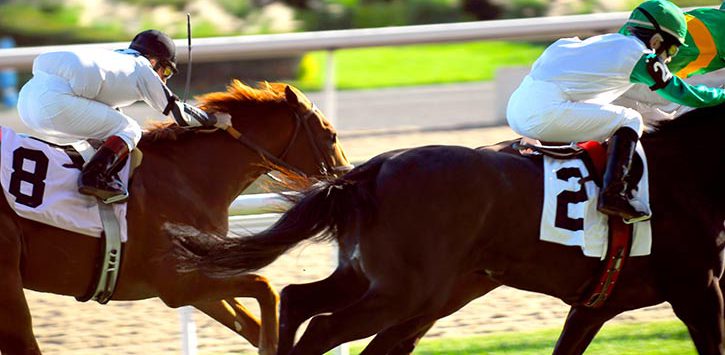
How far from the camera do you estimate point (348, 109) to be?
12.7 metres

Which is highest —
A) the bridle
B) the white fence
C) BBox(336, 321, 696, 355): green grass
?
the white fence

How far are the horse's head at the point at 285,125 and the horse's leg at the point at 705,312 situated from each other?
156 cm

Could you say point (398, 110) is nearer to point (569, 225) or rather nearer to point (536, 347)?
point (536, 347)

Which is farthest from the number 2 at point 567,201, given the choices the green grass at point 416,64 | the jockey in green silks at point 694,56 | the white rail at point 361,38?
the green grass at point 416,64

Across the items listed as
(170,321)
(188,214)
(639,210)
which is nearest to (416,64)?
(170,321)

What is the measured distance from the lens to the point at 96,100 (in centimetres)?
489

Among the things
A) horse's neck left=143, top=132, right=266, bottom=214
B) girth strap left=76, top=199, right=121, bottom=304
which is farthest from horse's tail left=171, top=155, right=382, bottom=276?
horse's neck left=143, top=132, right=266, bottom=214

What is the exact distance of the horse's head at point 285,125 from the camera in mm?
5316

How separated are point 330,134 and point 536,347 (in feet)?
4.51

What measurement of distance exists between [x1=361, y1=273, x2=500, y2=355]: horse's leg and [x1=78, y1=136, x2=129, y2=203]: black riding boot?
3.75 ft

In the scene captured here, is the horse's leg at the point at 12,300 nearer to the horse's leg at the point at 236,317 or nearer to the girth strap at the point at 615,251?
the horse's leg at the point at 236,317

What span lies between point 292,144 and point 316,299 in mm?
1047

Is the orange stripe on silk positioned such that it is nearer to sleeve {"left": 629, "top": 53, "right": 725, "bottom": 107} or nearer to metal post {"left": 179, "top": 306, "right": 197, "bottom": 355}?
sleeve {"left": 629, "top": 53, "right": 725, "bottom": 107}

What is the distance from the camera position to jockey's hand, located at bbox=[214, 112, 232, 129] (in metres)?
5.20
